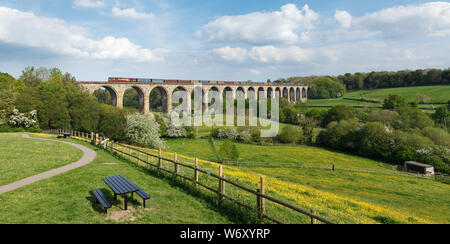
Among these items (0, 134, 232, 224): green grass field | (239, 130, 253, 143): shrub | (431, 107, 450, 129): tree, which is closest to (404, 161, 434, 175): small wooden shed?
(239, 130, 253, 143): shrub

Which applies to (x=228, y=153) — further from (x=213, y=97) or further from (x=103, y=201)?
(x=213, y=97)

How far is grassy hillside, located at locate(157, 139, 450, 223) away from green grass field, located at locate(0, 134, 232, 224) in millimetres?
5202

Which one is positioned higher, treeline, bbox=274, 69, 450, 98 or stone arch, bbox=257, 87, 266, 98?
treeline, bbox=274, 69, 450, 98

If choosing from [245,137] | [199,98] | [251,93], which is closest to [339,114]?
[245,137]

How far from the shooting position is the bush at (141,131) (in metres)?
43.1

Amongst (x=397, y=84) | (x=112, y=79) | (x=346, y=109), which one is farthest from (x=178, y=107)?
(x=397, y=84)

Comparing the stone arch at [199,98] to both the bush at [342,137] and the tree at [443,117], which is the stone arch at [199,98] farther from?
the tree at [443,117]

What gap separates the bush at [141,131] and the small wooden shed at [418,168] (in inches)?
1757

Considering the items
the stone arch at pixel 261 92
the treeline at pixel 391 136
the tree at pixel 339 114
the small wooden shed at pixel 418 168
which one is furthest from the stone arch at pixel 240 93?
the small wooden shed at pixel 418 168

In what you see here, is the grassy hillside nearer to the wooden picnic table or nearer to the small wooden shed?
the small wooden shed

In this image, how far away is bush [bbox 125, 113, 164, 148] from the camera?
4306 centimetres

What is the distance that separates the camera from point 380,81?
5782 inches
